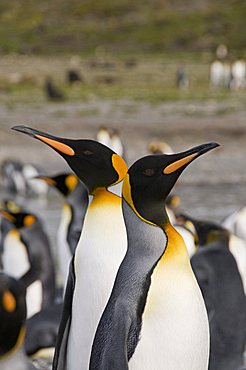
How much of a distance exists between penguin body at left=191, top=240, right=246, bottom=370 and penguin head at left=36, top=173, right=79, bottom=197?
2.49 m

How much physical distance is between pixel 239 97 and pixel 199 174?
1034 cm

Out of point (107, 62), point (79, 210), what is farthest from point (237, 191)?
point (107, 62)

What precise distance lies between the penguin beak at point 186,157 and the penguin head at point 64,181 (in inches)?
153

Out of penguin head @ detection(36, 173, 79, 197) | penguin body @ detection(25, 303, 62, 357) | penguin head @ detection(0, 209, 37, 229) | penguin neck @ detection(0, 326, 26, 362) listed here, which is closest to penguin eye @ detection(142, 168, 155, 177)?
penguin neck @ detection(0, 326, 26, 362)

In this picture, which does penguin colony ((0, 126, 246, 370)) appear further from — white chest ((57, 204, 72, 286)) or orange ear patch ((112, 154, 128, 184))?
white chest ((57, 204, 72, 286))

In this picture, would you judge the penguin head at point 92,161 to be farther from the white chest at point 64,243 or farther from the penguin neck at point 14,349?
the white chest at point 64,243

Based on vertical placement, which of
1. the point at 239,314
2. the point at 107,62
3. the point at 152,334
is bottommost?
the point at 107,62

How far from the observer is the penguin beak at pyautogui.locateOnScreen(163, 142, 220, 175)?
3258mm

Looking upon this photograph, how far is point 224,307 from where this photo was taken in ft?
15.9

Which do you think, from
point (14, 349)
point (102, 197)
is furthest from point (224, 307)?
point (14, 349)

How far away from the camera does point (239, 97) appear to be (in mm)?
26359

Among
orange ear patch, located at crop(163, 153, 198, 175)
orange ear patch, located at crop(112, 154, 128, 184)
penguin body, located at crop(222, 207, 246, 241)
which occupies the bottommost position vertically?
penguin body, located at crop(222, 207, 246, 241)

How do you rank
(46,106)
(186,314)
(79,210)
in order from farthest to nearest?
(46,106)
(79,210)
(186,314)

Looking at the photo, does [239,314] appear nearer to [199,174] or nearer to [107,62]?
[199,174]
